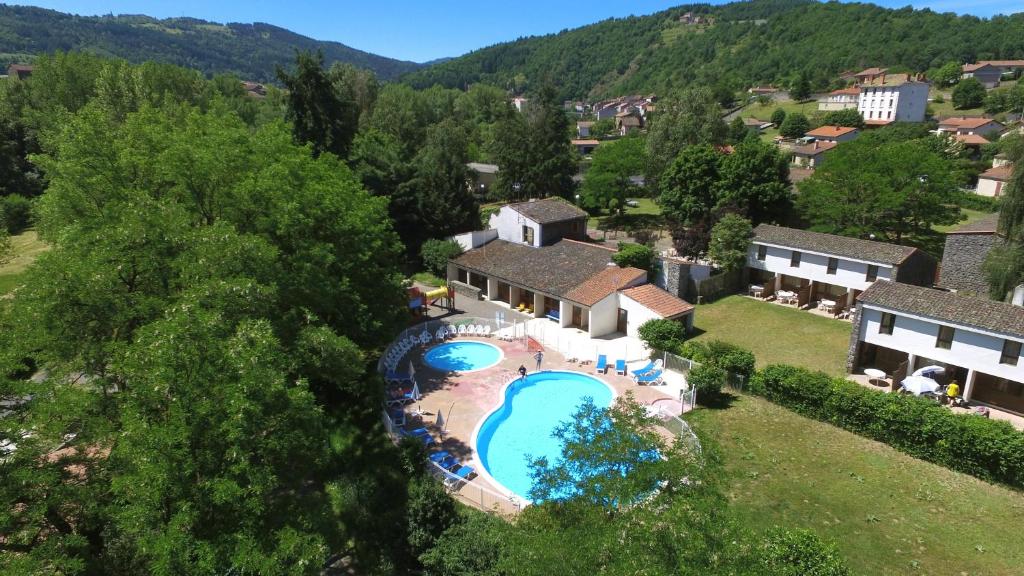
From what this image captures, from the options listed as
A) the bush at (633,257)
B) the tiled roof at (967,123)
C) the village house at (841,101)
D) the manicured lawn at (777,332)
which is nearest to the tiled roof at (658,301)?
the bush at (633,257)

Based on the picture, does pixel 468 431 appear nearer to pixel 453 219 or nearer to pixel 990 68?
pixel 453 219

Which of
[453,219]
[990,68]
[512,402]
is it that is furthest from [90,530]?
[990,68]

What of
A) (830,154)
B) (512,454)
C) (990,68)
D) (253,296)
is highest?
(990,68)

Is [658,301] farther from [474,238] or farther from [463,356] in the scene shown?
[474,238]

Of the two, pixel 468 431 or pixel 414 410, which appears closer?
pixel 468 431

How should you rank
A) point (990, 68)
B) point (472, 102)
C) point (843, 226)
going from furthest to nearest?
point (990, 68) < point (472, 102) < point (843, 226)

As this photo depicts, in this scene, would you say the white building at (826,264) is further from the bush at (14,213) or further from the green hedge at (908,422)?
the bush at (14,213)
